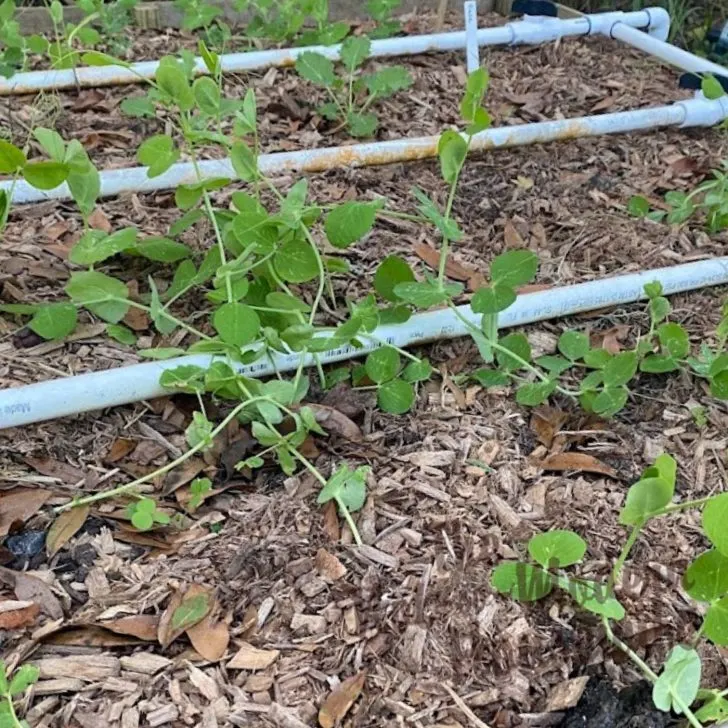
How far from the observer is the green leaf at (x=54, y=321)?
1310 mm

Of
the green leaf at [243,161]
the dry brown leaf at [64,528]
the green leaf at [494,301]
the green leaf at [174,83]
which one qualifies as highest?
the green leaf at [174,83]

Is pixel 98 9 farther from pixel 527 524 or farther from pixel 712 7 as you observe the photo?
pixel 712 7

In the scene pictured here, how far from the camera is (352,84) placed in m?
2.14

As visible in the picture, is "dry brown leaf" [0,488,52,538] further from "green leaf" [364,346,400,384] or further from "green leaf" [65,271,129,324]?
"green leaf" [364,346,400,384]

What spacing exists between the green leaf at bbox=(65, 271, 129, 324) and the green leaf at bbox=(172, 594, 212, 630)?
0.52 meters

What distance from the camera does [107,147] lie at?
1937 mm

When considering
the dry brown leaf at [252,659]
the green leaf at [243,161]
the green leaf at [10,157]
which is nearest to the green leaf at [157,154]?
the green leaf at [243,161]

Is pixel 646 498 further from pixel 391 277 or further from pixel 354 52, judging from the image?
pixel 354 52

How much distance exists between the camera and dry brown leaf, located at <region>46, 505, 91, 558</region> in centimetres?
107

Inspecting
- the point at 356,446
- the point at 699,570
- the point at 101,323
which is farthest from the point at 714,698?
the point at 101,323

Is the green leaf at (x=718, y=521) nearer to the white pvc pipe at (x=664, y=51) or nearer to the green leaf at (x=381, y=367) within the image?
the green leaf at (x=381, y=367)

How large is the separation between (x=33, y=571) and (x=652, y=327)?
1.01 m

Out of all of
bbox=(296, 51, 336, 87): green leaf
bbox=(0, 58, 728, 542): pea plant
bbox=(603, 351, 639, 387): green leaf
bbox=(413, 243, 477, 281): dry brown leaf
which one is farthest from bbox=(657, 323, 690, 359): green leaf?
bbox=(296, 51, 336, 87): green leaf

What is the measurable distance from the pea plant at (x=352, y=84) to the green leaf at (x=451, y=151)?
74cm
